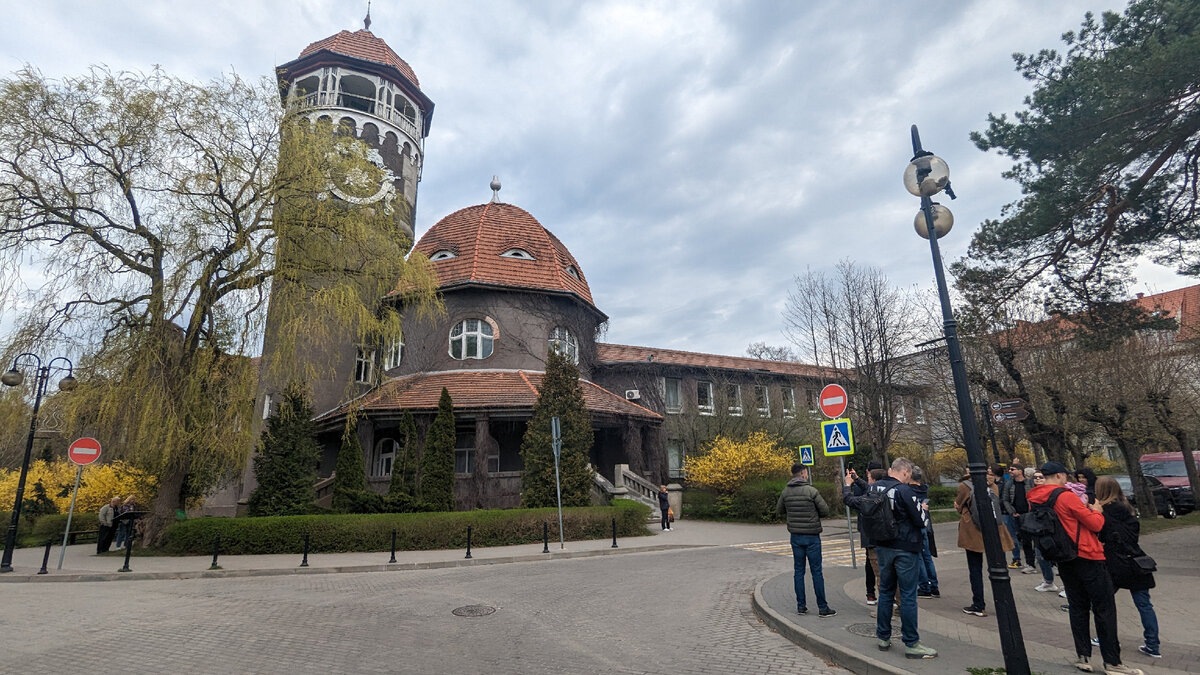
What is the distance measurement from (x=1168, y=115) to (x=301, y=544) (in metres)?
20.3

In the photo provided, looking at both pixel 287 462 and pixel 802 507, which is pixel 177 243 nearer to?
pixel 287 462

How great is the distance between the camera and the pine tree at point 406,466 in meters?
17.7

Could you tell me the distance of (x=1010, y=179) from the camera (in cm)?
1286

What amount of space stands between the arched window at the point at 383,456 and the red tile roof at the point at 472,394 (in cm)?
240

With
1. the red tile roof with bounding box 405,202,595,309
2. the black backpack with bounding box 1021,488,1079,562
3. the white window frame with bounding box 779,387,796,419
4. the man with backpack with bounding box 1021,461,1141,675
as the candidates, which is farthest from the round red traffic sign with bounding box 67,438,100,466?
the white window frame with bounding box 779,387,796,419

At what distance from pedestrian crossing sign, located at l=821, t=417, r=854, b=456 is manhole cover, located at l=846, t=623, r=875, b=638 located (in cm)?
358

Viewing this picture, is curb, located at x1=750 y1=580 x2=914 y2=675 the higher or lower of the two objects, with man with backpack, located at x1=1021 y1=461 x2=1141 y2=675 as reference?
lower

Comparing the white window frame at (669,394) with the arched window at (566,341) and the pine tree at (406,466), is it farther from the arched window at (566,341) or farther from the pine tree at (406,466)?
the pine tree at (406,466)

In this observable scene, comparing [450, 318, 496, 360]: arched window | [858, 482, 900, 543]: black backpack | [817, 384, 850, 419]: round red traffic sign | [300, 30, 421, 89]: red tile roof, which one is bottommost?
[858, 482, 900, 543]: black backpack

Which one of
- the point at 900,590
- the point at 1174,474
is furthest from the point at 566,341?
the point at 1174,474

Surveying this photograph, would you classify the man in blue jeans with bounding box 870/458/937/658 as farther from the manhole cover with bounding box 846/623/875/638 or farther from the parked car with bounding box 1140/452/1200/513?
the parked car with bounding box 1140/452/1200/513

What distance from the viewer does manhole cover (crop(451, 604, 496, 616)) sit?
781cm

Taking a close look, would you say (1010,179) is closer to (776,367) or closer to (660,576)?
(660,576)

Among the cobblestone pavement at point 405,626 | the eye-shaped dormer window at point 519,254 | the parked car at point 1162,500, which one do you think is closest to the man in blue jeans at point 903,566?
the cobblestone pavement at point 405,626
